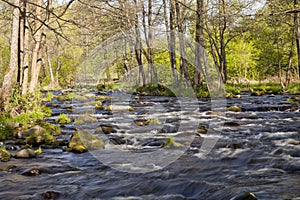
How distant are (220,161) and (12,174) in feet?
12.7

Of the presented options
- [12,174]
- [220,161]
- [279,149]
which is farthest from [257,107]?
[12,174]

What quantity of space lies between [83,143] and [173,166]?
2.50 metres

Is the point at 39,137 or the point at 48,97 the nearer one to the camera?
the point at 39,137

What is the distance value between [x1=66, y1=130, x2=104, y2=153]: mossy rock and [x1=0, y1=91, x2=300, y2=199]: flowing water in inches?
8.0

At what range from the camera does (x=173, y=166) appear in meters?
6.75

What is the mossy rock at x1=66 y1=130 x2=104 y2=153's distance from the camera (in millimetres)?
8038

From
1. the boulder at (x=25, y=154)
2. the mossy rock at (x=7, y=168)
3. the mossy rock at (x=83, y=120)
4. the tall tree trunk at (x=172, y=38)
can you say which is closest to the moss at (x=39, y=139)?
the boulder at (x=25, y=154)

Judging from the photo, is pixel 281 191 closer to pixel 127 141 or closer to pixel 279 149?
pixel 279 149

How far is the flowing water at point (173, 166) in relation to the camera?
17.5 feet

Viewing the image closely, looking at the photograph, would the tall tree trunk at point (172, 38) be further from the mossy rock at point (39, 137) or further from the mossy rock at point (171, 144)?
the mossy rock at point (171, 144)

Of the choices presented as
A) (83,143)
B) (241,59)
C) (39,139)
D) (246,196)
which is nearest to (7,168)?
(83,143)

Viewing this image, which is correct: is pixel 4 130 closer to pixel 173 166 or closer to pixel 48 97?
pixel 173 166

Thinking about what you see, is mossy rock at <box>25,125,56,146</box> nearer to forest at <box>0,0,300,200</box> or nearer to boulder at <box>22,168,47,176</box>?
forest at <box>0,0,300,200</box>

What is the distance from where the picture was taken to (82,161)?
720 cm
